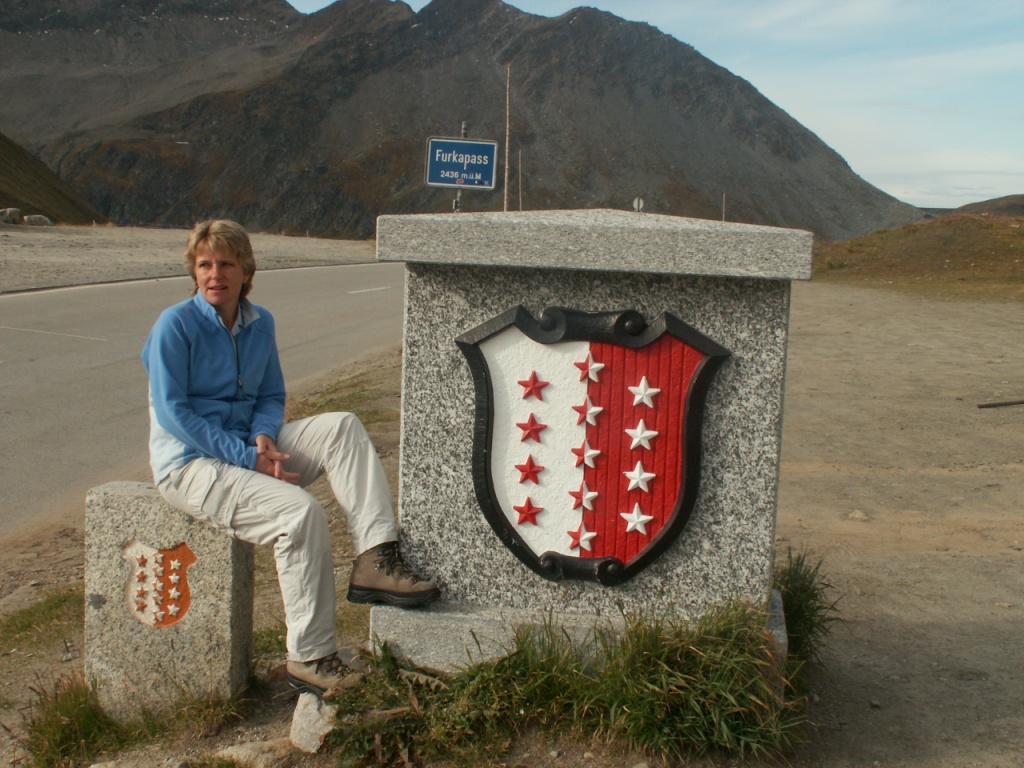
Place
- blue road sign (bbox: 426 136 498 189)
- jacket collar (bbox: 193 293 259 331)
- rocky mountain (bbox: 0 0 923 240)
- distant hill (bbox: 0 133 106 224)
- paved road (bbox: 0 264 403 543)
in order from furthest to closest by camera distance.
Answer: rocky mountain (bbox: 0 0 923 240)
distant hill (bbox: 0 133 106 224)
blue road sign (bbox: 426 136 498 189)
paved road (bbox: 0 264 403 543)
jacket collar (bbox: 193 293 259 331)

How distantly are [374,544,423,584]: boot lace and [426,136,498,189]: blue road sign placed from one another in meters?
12.8

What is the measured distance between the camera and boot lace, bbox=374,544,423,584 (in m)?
2.93

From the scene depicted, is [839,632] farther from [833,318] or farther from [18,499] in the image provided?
[833,318]

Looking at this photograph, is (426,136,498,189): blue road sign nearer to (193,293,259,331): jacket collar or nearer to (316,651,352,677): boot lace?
(193,293,259,331): jacket collar

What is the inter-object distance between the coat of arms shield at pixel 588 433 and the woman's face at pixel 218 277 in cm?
74

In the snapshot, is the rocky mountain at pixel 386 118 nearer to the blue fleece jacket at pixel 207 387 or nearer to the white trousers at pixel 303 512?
the blue fleece jacket at pixel 207 387

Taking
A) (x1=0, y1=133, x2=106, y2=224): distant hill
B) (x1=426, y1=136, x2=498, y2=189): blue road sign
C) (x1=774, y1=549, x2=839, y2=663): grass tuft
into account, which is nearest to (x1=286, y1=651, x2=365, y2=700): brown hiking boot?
(x1=774, y1=549, x2=839, y2=663): grass tuft

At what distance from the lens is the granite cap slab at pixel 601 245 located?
8.51ft

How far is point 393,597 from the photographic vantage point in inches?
114

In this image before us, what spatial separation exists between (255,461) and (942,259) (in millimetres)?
24672

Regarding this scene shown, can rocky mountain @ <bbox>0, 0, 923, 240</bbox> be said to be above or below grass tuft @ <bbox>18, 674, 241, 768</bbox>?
above

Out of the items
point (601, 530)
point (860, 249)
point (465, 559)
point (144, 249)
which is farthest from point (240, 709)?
point (860, 249)

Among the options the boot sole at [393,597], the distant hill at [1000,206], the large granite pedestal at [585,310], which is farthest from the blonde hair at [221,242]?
the distant hill at [1000,206]

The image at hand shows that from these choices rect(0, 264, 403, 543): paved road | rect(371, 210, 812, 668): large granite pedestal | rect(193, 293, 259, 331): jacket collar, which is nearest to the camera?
rect(371, 210, 812, 668): large granite pedestal
